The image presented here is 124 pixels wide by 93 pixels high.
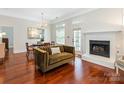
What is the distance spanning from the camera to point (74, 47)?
5.29 metres

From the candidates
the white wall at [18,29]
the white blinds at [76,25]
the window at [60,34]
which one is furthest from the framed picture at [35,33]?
the white blinds at [76,25]

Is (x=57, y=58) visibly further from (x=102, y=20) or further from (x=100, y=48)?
(x=102, y=20)

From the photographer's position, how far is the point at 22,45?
28.1 feet

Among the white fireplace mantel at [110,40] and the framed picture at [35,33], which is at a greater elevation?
the framed picture at [35,33]

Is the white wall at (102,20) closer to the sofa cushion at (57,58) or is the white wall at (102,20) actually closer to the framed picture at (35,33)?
the sofa cushion at (57,58)

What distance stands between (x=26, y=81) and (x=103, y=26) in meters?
4.02

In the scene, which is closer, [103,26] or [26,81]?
[26,81]

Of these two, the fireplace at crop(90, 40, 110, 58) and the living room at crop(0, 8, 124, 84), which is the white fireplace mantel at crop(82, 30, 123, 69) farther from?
the fireplace at crop(90, 40, 110, 58)

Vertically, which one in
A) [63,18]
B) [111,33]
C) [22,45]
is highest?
[63,18]

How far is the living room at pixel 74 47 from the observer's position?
3392mm

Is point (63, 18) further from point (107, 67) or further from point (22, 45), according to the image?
point (107, 67)

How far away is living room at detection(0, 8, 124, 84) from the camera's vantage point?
134 inches
